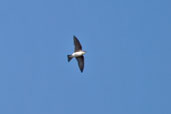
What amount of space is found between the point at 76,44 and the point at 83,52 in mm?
1048

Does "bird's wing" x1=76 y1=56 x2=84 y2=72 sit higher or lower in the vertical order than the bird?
lower

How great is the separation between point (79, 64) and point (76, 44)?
7.19 feet

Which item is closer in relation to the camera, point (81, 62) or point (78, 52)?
point (78, 52)

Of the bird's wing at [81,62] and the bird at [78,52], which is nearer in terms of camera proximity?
the bird at [78,52]

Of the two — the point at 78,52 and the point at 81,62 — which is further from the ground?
the point at 78,52

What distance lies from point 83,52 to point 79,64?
5.45ft

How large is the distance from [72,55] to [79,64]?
209 cm

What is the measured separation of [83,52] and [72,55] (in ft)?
4.21

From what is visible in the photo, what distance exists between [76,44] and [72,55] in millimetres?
1412

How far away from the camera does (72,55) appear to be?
39.2 meters

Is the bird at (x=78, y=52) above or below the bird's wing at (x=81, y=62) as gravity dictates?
above

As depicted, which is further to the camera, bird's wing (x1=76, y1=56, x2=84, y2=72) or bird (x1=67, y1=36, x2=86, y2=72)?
bird's wing (x1=76, y1=56, x2=84, y2=72)

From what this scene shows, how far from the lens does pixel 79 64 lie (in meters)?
41.0

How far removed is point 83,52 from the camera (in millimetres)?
39906
